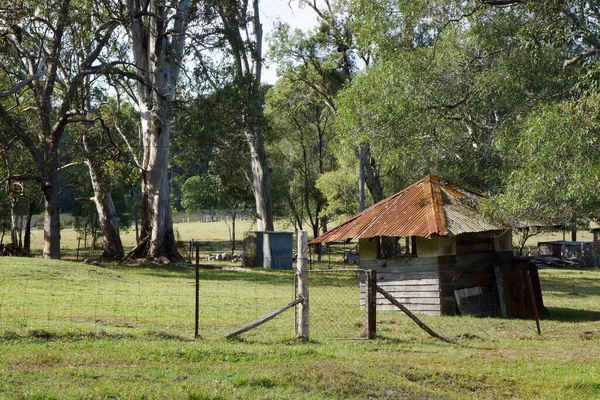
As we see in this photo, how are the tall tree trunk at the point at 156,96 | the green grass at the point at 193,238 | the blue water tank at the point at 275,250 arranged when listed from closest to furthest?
the tall tree trunk at the point at 156,96
the blue water tank at the point at 275,250
the green grass at the point at 193,238

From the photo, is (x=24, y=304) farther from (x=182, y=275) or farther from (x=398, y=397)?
(x=182, y=275)

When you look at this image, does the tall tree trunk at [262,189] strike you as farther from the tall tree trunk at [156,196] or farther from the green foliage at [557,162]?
the green foliage at [557,162]

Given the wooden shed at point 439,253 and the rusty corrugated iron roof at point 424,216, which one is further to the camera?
the wooden shed at point 439,253

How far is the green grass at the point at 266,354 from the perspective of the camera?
858cm

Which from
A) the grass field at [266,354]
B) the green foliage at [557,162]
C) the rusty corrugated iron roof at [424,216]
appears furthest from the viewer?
the rusty corrugated iron roof at [424,216]

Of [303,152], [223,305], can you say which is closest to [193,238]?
[303,152]

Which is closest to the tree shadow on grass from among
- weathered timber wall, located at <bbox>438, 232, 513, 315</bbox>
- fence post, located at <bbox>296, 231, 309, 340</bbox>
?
weathered timber wall, located at <bbox>438, 232, 513, 315</bbox>

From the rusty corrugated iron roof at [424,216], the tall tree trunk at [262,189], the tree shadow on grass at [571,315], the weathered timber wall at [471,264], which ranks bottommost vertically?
the tree shadow on grass at [571,315]

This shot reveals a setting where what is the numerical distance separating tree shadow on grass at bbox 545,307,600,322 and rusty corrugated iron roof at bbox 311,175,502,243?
9.78 feet

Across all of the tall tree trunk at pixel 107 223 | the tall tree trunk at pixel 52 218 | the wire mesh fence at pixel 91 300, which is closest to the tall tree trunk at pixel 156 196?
the tall tree trunk at pixel 107 223

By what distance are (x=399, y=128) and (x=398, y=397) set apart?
14655 millimetres

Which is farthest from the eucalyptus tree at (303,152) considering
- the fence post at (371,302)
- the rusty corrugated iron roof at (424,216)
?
the fence post at (371,302)

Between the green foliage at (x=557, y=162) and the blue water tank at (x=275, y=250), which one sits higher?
the green foliage at (x=557, y=162)

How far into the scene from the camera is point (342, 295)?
23.2m
